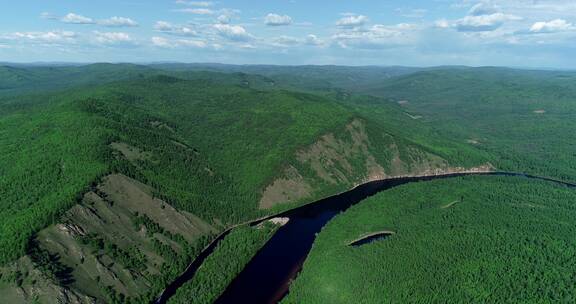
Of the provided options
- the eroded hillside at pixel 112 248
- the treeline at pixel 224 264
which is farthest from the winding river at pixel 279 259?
the eroded hillside at pixel 112 248

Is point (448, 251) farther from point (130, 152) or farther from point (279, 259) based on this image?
point (130, 152)

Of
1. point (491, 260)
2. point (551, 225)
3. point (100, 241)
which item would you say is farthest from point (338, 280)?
point (551, 225)

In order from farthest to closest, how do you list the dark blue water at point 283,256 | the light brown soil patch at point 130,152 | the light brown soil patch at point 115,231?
1. the light brown soil patch at point 130,152
2. the dark blue water at point 283,256
3. the light brown soil patch at point 115,231

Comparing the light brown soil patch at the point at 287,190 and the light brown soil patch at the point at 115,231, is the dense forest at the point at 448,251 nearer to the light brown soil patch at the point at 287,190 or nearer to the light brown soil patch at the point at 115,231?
the light brown soil patch at the point at 287,190

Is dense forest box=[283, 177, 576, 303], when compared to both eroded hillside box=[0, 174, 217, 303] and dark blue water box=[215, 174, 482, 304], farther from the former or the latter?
eroded hillside box=[0, 174, 217, 303]

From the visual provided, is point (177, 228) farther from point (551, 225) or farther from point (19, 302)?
point (551, 225)

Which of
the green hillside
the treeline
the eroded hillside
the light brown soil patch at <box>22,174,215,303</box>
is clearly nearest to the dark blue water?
the treeline
